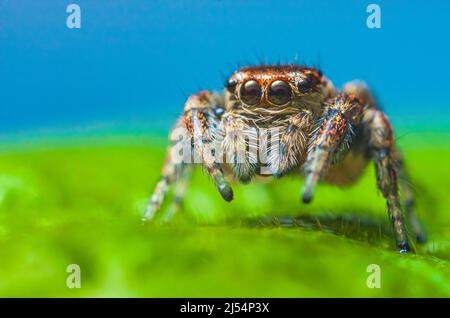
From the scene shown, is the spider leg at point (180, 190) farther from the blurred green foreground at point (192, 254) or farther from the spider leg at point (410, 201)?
the spider leg at point (410, 201)

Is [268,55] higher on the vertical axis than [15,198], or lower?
higher

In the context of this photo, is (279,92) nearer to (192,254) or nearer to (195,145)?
(195,145)

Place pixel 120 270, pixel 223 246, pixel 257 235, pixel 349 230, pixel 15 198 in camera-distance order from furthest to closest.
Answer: pixel 15 198 < pixel 349 230 < pixel 257 235 < pixel 223 246 < pixel 120 270

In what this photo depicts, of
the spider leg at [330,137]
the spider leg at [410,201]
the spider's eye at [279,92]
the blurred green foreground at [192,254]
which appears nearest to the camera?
the blurred green foreground at [192,254]

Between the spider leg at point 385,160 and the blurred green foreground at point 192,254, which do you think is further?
the spider leg at point 385,160

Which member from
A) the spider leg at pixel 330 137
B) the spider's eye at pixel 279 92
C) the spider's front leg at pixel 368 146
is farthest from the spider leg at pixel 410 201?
the spider's eye at pixel 279 92

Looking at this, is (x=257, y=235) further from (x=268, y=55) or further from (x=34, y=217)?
(x=268, y=55)

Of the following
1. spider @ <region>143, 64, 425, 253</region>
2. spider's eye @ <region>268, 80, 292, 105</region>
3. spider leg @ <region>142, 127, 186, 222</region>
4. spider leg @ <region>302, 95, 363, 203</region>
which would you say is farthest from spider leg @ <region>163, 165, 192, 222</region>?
spider leg @ <region>302, 95, 363, 203</region>
